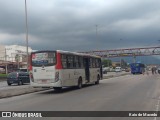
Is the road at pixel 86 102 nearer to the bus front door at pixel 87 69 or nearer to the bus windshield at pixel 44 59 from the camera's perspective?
the bus windshield at pixel 44 59

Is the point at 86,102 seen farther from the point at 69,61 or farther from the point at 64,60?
the point at 69,61

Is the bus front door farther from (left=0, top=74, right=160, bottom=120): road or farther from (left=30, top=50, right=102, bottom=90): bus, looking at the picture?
(left=0, top=74, right=160, bottom=120): road

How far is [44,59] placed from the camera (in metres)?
23.8

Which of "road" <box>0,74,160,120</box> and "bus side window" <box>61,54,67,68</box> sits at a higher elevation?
"bus side window" <box>61,54,67,68</box>

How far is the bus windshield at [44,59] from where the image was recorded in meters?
23.6

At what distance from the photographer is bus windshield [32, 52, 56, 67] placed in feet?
77.5

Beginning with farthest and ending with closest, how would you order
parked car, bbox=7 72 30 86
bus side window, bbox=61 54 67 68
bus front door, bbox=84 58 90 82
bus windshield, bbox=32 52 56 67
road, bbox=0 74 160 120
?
parked car, bbox=7 72 30 86, bus front door, bbox=84 58 90 82, bus side window, bbox=61 54 67 68, bus windshield, bbox=32 52 56 67, road, bbox=0 74 160 120

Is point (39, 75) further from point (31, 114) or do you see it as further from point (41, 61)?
point (31, 114)

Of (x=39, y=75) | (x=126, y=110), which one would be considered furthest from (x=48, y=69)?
(x=126, y=110)

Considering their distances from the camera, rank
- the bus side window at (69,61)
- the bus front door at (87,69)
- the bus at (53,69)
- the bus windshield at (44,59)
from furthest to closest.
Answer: the bus front door at (87,69)
the bus side window at (69,61)
the bus windshield at (44,59)
the bus at (53,69)

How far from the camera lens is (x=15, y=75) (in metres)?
38.4

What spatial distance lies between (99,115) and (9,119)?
306 centimetres

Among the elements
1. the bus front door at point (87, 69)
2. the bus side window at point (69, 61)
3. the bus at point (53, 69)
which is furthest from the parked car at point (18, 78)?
the bus side window at point (69, 61)

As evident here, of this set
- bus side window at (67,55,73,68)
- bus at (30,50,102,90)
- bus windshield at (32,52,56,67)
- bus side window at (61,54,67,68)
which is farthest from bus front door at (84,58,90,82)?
bus windshield at (32,52,56,67)
